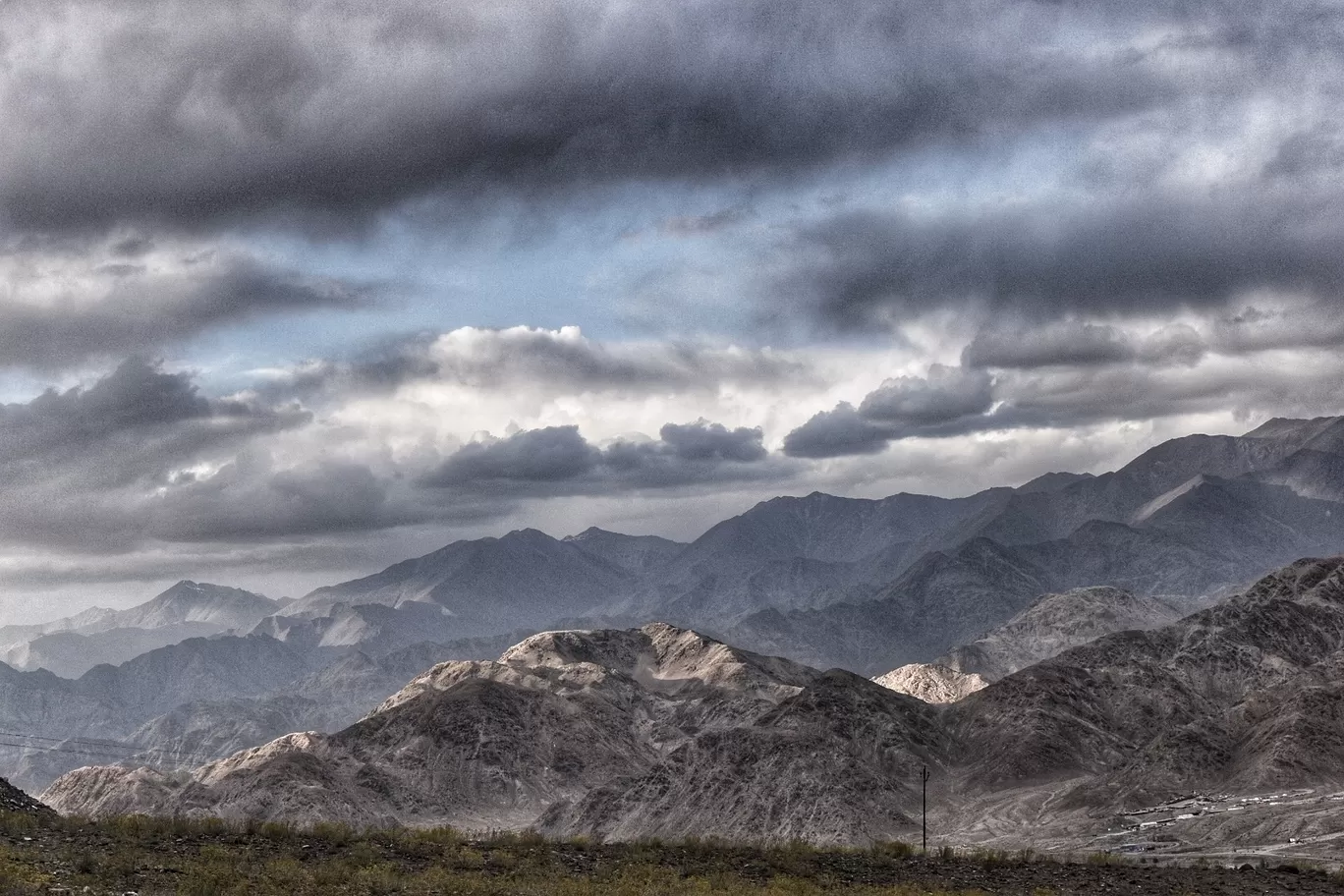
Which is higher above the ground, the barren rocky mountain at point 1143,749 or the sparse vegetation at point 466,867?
the sparse vegetation at point 466,867

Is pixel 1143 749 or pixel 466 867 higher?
pixel 466 867

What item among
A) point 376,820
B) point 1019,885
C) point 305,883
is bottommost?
point 376,820

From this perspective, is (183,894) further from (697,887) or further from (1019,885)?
(1019,885)

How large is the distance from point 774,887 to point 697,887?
2.83 meters

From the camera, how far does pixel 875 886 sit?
4206cm

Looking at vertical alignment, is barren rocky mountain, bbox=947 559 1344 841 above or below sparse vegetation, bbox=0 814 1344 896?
below

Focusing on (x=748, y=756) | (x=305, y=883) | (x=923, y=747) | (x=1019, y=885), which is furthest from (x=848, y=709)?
(x=305, y=883)

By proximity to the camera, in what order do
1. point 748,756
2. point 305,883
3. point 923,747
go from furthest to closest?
1. point 923,747
2. point 748,756
3. point 305,883

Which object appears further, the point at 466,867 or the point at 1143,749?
the point at 1143,749

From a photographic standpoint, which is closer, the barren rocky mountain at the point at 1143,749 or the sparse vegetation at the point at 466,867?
the sparse vegetation at the point at 466,867

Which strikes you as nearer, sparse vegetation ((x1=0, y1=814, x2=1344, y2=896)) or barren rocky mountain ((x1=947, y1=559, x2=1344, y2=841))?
sparse vegetation ((x1=0, y1=814, x2=1344, y2=896))

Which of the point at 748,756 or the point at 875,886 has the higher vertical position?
the point at 875,886

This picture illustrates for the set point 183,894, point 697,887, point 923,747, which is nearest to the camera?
point 183,894

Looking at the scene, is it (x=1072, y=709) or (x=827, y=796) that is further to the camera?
(x=1072, y=709)
